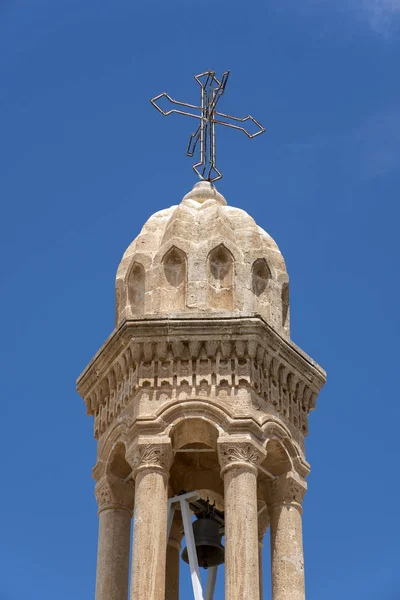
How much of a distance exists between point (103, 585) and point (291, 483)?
2.66m

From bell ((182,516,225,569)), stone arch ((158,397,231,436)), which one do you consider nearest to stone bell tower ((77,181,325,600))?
stone arch ((158,397,231,436))

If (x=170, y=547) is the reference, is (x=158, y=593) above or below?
below

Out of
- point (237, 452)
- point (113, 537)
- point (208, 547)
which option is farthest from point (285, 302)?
point (113, 537)

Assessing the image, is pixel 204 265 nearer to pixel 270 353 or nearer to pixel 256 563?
pixel 270 353

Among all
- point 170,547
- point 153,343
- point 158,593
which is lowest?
point 158,593

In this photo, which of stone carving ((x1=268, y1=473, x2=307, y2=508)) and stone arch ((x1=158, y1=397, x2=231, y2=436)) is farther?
stone carving ((x1=268, y1=473, x2=307, y2=508))

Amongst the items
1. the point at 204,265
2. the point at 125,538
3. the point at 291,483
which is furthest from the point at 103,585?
the point at 204,265

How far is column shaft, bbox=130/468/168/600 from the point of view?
21.8 meters

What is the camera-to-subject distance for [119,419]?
2370cm

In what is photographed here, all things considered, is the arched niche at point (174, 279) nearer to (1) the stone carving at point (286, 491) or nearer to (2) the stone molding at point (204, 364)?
(2) the stone molding at point (204, 364)

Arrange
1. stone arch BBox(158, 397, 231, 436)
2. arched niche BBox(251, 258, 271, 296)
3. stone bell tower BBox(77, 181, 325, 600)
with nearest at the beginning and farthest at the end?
stone bell tower BBox(77, 181, 325, 600) < stone arch BBox(158, 397, 231, 436) < arched niche BBox(251, 258, 271, 296)

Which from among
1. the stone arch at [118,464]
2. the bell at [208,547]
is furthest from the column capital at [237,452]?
the bell at [208,547]

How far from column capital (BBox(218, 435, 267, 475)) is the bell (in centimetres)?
175

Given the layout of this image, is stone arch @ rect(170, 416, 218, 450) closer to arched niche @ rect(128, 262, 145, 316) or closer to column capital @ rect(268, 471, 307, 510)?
column capital @ rect(268, 471, 307, 510)
